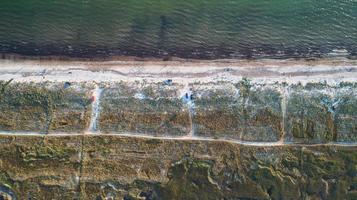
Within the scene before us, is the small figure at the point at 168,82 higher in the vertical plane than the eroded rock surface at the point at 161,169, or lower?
higher

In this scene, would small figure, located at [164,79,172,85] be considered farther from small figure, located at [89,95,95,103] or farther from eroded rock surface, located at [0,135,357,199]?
small figure, located at [89,95,95,103]

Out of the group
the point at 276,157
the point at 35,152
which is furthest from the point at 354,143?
the point at 35,152

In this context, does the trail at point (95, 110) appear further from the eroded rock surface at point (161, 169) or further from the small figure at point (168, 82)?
the small figure at point (168, 82)

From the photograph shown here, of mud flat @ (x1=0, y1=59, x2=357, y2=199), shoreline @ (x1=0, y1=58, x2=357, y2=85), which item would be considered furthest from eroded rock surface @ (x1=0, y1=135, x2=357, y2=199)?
shoreline @ (x1=0, y1=58, x2=357, y2=85)

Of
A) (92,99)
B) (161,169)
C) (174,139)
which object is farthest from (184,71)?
(161,169)

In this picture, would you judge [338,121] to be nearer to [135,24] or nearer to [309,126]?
[309,126]

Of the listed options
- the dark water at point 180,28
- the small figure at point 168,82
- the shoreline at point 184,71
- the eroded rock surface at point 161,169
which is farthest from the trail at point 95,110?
the small figure at point 168,82
